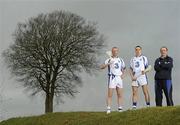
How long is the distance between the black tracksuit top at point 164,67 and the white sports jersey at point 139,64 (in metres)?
0.40

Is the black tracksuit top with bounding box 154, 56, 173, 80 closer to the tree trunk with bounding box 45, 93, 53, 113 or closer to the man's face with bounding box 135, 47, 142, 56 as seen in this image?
the man's face with bounding box 135, 47, 142, 56

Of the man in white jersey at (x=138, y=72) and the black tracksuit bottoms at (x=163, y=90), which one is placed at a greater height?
the man in white jersey at (x=138, y=72)

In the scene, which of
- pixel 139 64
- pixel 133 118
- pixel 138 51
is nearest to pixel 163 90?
pixel 139 64

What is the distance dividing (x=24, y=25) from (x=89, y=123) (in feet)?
82.0

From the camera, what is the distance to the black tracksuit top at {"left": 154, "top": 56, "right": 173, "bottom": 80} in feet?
57.1

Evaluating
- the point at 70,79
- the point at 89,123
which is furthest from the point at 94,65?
the point at 89,123

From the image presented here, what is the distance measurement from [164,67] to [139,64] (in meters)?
0.90

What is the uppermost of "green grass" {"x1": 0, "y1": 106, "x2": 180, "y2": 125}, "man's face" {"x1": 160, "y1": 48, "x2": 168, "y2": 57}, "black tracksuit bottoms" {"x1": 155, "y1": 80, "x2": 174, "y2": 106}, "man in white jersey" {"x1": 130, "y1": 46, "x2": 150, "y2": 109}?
"man's face" {"x1": 160, "y1": 48, "x2": 168, "y2": 57}

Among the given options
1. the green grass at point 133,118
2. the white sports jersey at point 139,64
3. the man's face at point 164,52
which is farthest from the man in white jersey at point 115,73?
the man's face at point 164,52

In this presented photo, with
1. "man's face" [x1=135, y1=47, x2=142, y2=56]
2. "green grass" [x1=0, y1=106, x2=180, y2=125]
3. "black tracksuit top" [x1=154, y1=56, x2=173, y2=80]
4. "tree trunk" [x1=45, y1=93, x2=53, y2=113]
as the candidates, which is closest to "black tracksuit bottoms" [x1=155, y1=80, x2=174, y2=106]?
"black tracksuit top" [x1=154, y1=56, x2=173, y2=80]

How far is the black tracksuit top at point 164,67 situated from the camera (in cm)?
1739

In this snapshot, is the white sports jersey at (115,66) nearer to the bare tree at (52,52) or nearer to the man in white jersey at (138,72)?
the man in white jersey at (138,72)

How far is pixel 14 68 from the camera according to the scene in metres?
41.8

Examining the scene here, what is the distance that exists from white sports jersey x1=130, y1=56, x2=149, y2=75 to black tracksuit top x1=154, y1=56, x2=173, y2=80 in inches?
15.6
